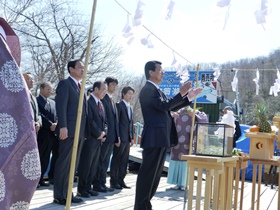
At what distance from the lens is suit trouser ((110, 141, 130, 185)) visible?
5.99m

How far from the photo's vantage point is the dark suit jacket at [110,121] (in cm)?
569

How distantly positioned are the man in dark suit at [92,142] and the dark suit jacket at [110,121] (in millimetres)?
381

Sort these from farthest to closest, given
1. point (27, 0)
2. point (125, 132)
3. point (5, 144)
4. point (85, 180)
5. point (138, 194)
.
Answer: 1. point (27, 0)
2. point (125, 132)
3. point (85, 180)
4. point (138, 194)
5. point (5, 144)

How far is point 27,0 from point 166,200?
14.9m

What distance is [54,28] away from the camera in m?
19.9

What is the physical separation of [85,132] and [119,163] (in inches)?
62.8

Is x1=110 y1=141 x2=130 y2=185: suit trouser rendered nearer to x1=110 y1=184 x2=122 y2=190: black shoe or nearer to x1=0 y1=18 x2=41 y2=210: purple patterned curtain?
x1=110 y1=184 x2=122 y2=190: black shoe

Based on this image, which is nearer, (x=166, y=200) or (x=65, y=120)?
(x=65, y=120)

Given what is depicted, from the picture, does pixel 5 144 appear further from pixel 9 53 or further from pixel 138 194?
pixel 138 194

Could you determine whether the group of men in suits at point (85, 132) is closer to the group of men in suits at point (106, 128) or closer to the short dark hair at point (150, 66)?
the group of men in suits at point (106, 128)

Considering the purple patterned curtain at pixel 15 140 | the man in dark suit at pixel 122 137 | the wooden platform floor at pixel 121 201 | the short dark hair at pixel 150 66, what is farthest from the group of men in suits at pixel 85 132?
the purple patterned curtain at pixel 15 140

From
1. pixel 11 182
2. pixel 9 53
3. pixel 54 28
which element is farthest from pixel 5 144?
pixel 54 28

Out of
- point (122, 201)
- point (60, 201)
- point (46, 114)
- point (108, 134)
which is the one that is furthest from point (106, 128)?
point (60, 201)

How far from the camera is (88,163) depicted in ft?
16.2
